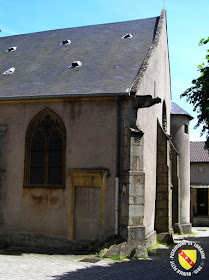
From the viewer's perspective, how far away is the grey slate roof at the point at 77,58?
12.1 meters

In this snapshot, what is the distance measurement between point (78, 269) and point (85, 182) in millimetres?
3163

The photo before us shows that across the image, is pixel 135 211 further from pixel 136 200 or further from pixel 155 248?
pixel 155 248

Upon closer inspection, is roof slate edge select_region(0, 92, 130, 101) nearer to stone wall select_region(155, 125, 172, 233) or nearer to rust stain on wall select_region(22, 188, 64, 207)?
rust stain on wall select_region(22, 188, 64, 207)

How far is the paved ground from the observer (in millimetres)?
7785

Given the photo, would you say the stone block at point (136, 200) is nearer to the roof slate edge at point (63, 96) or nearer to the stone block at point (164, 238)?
the roof slate edge at point (63, 96)

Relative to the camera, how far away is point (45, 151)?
12.1 meters

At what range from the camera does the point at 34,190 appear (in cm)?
1187

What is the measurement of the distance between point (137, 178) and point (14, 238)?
4.47 m

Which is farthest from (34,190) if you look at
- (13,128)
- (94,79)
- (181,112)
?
(181,112)

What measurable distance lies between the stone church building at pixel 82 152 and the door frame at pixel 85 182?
30 mm

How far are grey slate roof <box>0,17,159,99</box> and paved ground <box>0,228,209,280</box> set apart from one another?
493 cm

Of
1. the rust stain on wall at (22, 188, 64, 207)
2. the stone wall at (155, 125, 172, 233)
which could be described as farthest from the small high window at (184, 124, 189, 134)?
the rust stain on wall at (22, 188, 64, 207)

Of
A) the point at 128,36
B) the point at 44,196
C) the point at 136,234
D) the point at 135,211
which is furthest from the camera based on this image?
the point at 128,36

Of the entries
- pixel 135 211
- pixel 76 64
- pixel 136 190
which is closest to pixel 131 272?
pixel 135 211
